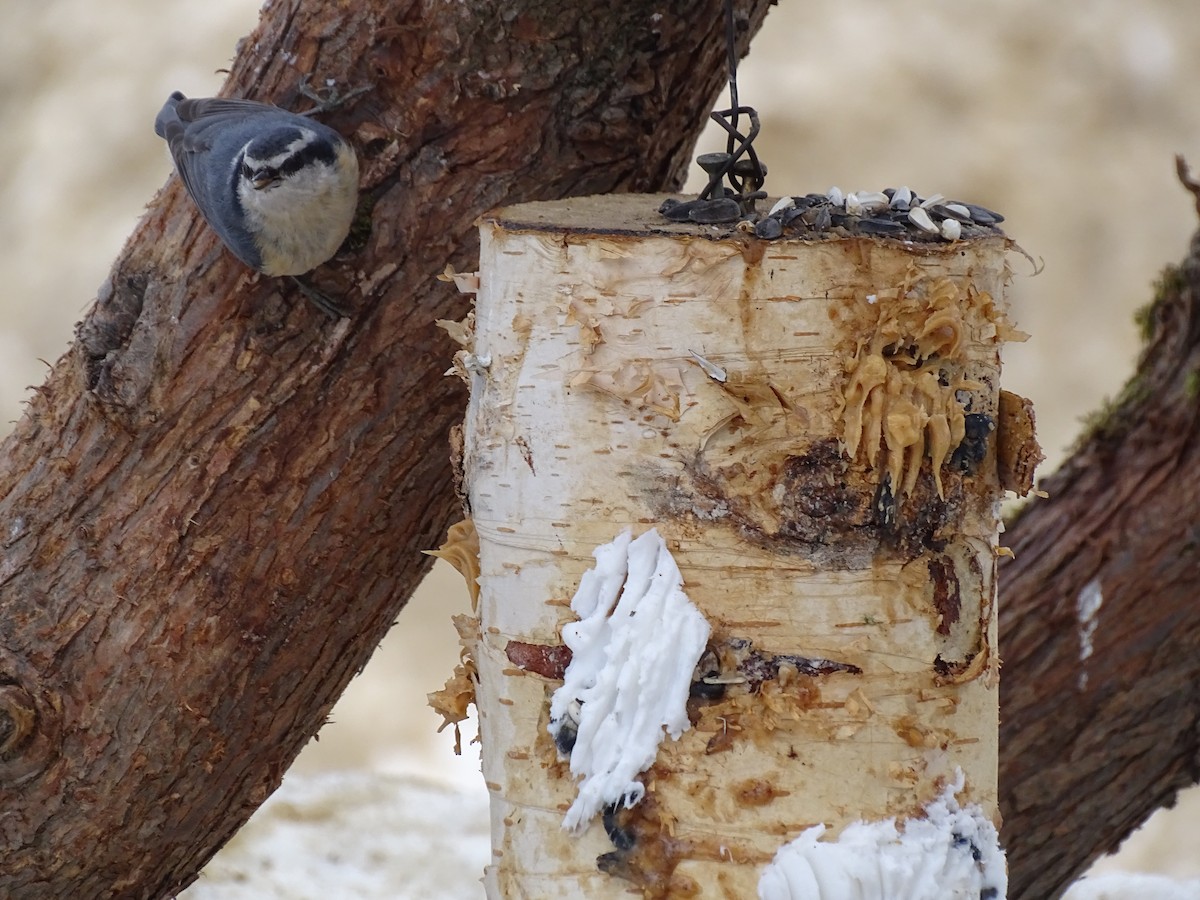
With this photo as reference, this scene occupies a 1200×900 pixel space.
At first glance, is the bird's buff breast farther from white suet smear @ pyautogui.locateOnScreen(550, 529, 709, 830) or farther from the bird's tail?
white suet smear @ pyautogui.locateOnScreen(550, 529, 709, 830)

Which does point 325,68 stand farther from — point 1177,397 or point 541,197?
point 1177,397

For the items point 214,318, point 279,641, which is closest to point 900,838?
point 279,641

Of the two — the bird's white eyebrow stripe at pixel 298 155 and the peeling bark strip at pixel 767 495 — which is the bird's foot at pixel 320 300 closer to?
the bird's white eyebrow stripe at pixel 298 155

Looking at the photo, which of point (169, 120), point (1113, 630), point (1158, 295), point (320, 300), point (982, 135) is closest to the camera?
point (320, 300)

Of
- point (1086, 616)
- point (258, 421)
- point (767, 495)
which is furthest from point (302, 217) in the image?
point (1086, 616)

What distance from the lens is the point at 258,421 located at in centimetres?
153

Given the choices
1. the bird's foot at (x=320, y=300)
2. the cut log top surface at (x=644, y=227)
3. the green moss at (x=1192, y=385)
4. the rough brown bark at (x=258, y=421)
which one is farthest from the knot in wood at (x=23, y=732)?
the green moss at (x=1192, y=385)

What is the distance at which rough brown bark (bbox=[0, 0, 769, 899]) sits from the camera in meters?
1.50

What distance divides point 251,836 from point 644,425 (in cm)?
211

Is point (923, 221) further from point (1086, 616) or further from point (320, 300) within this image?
point (1086, 616)

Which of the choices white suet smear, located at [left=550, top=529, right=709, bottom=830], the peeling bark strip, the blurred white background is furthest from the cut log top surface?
the blurred white background

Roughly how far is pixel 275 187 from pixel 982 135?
4.37 meters

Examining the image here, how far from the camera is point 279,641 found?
161 centimetres

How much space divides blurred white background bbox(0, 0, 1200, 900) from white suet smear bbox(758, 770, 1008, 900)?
418 cm
